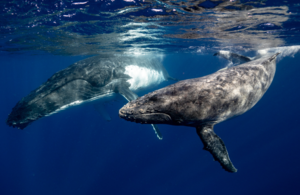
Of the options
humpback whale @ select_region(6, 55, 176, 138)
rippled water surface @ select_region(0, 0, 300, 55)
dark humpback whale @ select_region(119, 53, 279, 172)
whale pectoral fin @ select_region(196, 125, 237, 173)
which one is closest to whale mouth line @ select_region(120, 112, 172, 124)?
dark humpback whale @ select_region(119, 53, 279, 172)

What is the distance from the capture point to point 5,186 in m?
35.0

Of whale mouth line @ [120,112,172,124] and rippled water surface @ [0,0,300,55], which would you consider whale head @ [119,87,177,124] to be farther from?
rippled water surface @ [0,0,300,55]

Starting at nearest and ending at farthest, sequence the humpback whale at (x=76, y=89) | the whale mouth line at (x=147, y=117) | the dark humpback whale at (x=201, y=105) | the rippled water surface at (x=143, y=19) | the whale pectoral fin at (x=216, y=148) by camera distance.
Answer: the whale mouth line at (x=147, y=117)
the dark humpback whale at (x=201, y=105)
the whale pectoral fin at (x=216, y=148)
the humpback whale at (x=76, y=89)
the rippled water surface at (x=143, y=19)

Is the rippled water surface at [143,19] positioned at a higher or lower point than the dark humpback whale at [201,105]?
higher

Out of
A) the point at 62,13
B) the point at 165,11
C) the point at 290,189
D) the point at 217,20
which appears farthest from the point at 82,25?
the point at 290,189

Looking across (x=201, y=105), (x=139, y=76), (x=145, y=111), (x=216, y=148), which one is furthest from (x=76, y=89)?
(x=216, y=148)

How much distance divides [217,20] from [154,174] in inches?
1118

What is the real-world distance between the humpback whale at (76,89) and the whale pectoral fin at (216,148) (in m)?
3.25

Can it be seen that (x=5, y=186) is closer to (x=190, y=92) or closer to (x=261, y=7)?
(x=190, y=92)

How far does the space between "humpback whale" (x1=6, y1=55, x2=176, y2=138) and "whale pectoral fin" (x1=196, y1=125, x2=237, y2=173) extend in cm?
325

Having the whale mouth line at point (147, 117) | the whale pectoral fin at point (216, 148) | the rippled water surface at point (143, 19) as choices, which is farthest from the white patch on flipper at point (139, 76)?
the whale pectoral fin at point (216, 148)

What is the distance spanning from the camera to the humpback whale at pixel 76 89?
230 inches

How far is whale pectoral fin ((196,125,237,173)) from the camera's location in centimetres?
310

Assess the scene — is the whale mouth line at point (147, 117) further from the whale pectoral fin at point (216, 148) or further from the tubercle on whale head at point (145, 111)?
the whale pectoral fin at point (216, 148)
